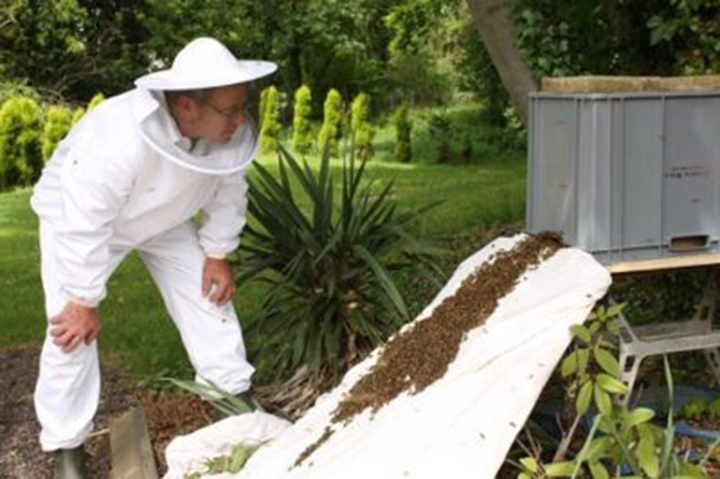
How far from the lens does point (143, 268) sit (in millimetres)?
8867

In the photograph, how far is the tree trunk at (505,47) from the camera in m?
5.28

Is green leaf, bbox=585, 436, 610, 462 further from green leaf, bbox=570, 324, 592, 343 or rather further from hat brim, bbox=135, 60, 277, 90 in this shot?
hat brim, bbox=135, 60, 277, 90

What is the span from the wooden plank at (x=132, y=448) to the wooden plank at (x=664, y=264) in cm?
189

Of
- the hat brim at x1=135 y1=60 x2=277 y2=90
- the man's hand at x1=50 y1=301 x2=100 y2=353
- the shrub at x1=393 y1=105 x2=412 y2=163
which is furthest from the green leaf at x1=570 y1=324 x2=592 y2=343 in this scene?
the shrub at x1=393 y1=105 x2=412 y2=163

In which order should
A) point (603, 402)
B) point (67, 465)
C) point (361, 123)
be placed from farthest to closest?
point (361, 123) → point (67, 465) → point (603, 402)

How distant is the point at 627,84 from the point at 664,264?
594 millimetres

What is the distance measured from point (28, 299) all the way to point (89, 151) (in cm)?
423

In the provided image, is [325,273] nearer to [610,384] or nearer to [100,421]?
[100,421]

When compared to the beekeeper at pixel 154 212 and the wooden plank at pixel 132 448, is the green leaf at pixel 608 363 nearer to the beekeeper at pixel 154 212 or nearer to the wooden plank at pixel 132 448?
the beekeeper at pixel 154 212

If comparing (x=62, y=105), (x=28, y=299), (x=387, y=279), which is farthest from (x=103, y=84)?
(x=387, y=279)

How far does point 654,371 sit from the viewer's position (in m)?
4.89

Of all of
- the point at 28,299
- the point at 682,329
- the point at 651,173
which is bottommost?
the point at 28,299

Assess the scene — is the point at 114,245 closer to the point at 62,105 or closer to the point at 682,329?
the point at 682,329

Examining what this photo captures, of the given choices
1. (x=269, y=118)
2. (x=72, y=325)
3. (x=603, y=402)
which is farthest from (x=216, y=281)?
(x=269, y=118)
